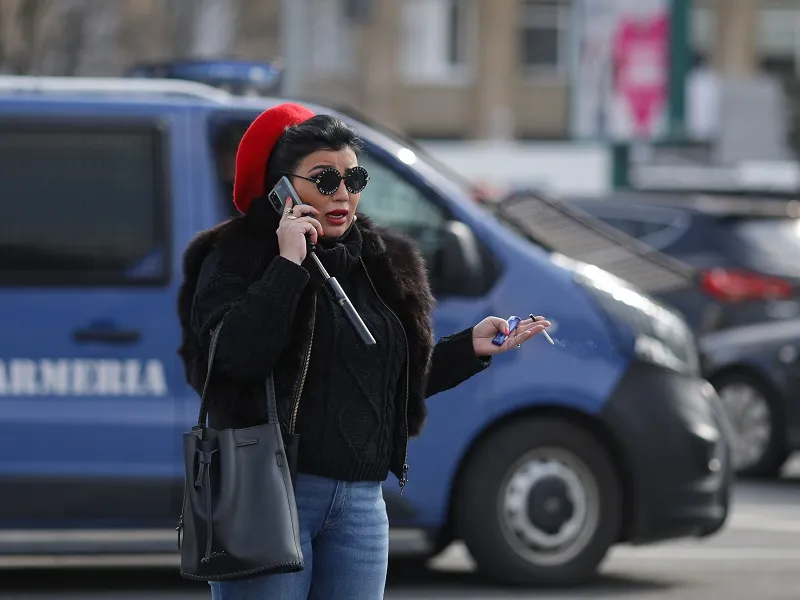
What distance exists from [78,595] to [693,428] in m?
2.49

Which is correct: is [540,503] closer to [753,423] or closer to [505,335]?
[505,335]

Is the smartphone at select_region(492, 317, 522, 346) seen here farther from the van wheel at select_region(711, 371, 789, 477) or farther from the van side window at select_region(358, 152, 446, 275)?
the van wheel at select_region(711, 371, 789, 477)

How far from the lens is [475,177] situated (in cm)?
4316

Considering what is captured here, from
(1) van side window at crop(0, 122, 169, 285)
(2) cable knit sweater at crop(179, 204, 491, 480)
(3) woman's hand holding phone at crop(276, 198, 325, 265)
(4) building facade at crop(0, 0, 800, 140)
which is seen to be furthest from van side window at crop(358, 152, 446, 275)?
(4) building facade at crop(0, 0, 800, 140)

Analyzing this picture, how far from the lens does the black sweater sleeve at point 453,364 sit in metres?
4.11

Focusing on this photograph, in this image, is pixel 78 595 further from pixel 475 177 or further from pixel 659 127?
pixel 475 177

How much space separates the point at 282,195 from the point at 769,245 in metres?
9.09

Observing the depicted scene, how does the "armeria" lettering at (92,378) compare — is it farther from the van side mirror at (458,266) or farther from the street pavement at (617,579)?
the van side mirror at (458,266)

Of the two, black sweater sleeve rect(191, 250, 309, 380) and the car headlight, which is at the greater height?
black sweater sleeve rect(191, 250, 309, 380)

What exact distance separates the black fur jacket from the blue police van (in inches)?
122

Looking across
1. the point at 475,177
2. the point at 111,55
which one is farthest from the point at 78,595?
the point at 475,177

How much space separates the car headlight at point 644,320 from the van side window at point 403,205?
0.60 metres

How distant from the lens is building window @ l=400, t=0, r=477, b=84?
46.0m

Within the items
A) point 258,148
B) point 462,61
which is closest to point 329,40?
point 462,61
